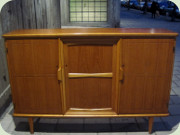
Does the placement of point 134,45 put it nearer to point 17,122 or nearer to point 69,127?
point 69,127

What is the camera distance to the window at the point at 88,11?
1171 cm

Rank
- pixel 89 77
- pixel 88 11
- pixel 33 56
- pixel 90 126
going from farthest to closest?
1. pixel 88 11
2. pixel 90 126
3. pixel 89 77
4. pixel 33 56

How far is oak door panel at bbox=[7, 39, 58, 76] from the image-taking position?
250cm

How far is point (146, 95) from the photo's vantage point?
2701mm

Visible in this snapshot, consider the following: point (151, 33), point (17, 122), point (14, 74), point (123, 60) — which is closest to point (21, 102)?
point (14, 74)

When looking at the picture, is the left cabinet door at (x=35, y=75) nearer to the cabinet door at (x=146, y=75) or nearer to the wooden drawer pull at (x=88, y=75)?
the wooden drawer pull at (x=88, y=75)

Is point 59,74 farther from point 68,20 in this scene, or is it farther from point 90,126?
point 68,20

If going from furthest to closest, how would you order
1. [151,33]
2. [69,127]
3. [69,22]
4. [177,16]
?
[177,16] → [69,22] → [69,127] → [151,33]

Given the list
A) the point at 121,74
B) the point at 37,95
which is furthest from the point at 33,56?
the point at 121,74

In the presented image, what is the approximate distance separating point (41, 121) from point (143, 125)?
1.62 metres

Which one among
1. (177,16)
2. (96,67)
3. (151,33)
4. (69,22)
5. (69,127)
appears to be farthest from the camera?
(177,16)

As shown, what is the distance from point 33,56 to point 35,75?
0.84ft

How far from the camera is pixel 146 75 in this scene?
2621 millimetres

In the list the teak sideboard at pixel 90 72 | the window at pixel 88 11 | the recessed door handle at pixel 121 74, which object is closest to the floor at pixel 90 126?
the teak sideboard at pixel 90 72
